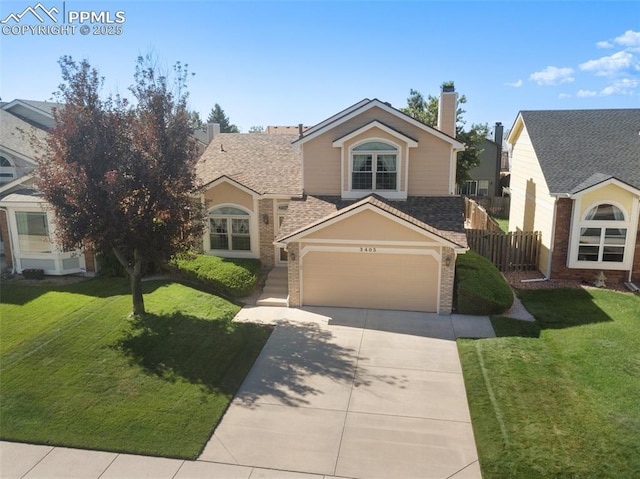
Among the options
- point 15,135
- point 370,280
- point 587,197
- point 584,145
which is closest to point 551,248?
point 587,197

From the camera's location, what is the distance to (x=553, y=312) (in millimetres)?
14789

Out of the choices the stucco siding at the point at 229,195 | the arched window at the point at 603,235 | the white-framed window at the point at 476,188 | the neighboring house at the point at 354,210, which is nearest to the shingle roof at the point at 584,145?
the arched window at the point at 603,235

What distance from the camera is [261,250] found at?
18953 mm

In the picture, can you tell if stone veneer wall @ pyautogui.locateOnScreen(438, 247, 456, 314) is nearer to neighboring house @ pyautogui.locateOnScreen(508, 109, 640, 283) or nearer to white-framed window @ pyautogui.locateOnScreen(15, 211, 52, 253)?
neighboring house @ pyautogui.locateOnScreen(508, 109, 640, 283)

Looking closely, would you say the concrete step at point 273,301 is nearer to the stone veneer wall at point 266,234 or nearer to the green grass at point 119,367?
the green grass at point 119,367

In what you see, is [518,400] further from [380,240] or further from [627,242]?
[627,242]

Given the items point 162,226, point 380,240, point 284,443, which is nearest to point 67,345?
point 162,226

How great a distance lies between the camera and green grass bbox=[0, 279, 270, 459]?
9203 mm

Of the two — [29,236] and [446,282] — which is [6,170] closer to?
[29,236]

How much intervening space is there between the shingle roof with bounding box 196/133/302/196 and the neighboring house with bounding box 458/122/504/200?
73.7ft

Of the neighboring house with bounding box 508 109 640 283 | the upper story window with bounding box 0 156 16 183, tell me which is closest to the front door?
the neighboring house with bounding box 508 109 640 283

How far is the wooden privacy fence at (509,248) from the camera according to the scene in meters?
19.2

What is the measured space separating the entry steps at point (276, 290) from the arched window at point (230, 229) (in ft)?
6.03

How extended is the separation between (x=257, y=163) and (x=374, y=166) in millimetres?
6167
